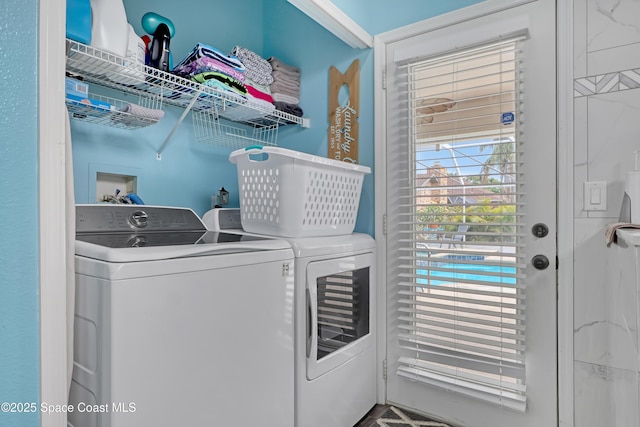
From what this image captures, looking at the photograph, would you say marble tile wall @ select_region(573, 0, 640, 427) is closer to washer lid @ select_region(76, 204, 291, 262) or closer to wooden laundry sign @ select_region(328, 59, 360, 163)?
wooden laundry sign @ select_region(328, 59, 360, 163)

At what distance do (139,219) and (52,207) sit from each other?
764 mm

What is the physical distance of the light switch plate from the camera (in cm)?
154

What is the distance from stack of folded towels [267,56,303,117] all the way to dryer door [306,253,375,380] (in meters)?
1.06

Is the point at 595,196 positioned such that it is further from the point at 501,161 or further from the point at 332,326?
the point at 332,326

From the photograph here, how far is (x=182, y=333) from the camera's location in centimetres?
111

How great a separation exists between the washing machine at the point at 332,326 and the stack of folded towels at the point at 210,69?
0.65 metres

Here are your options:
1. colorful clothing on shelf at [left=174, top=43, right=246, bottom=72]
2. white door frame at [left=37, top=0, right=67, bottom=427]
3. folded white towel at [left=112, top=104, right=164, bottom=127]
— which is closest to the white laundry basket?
→ folded white towel at [left=112, top=104, right=164, bottom=127]

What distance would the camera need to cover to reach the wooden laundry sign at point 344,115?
2.20 meters

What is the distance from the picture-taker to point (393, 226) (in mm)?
2076

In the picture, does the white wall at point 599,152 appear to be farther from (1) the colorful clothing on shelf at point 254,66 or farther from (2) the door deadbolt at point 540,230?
(1) the colorful clothing on shelf at point 254,66

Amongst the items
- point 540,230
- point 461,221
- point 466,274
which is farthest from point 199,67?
point 540,230

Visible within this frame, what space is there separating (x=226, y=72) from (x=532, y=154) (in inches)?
60.9

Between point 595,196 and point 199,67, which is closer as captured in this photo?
point 595,196
